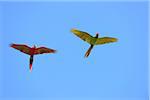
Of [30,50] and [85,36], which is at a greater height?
[85,36]

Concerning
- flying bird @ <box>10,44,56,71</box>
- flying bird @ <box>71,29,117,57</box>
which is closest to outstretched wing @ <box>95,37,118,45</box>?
flying bird @ <box>71,29,117,57</box>

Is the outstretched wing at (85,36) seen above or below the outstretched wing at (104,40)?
above

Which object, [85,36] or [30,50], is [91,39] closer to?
[85,36]

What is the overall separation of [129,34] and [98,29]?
0.22 metres

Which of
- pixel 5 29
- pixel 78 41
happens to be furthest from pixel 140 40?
pixel 5 29

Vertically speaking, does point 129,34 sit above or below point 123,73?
above

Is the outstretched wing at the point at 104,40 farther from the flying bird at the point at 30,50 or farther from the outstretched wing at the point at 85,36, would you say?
the flying bird at the point at 30,50

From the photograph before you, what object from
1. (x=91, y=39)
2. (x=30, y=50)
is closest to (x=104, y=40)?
(x=91, y=39)

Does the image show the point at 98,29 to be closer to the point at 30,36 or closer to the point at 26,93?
the point at 30,36

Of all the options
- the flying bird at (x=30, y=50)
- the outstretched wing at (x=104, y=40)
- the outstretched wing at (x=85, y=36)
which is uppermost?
the outstretched wing at (x=85, y=36)

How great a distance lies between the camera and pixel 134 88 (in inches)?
75.9

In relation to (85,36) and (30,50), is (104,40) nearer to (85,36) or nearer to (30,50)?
(85,36)

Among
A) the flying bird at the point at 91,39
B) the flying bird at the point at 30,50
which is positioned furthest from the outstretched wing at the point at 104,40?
the flying bird at the point at 30,50

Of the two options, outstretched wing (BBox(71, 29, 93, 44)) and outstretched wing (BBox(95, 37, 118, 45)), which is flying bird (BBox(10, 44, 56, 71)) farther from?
outstretched wing (BBox(95, 37, 118, 45))
